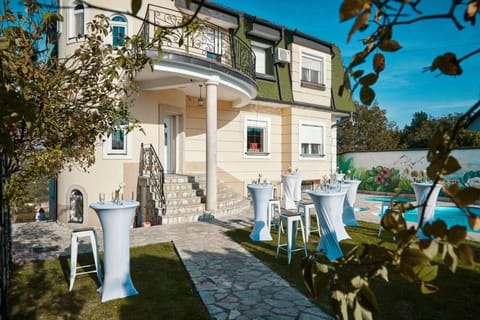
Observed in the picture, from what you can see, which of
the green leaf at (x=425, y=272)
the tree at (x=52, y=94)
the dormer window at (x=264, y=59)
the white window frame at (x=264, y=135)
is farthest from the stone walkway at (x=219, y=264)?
the dormer window at (x=264, y=59)

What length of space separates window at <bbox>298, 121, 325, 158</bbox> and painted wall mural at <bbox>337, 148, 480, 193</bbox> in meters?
1.83

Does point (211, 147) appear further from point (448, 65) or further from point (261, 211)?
point (448, 65)

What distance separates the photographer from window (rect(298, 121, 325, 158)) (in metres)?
13.9

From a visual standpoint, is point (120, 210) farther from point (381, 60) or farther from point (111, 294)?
point (381, 60)

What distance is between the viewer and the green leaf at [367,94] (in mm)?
804

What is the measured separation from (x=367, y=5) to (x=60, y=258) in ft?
20.6

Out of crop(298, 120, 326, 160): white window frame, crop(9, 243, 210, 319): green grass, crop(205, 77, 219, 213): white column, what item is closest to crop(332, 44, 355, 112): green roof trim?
crop(298, 120, 326, 160): white window frame

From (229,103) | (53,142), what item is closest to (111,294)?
(53,142)

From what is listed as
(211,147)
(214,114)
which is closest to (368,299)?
(211,147)

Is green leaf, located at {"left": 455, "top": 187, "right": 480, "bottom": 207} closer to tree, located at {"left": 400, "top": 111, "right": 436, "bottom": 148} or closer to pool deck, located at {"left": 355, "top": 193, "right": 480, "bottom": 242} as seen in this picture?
pool deck, located at {"left": 355, "top": 193, "right": 480, "bottom": 242}

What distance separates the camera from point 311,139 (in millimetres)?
14266

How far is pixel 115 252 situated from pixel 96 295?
635mm

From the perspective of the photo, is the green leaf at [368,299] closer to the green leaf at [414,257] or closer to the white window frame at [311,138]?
the green leaf at [414,257]

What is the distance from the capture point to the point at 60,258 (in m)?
5.43
